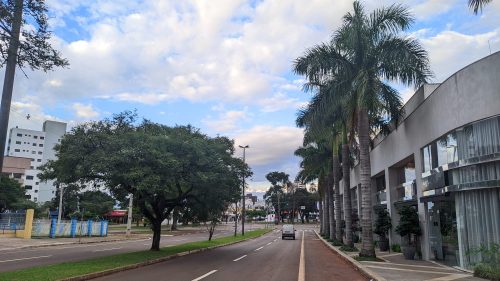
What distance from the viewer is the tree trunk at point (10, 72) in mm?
8055

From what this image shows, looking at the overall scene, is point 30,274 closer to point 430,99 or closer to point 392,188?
point 430,99

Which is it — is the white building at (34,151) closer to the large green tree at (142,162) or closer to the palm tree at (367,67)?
the large green tree at (142,162)

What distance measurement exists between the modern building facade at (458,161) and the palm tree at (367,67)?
1767mm

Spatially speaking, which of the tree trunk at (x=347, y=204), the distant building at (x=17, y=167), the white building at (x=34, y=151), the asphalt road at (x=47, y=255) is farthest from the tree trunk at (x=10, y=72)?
the distant building at (x=17, y=167)

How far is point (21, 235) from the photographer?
40.9 m

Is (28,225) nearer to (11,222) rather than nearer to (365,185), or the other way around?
(11,222)

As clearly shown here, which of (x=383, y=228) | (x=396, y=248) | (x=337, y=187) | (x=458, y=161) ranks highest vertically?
(x=337, y=187)

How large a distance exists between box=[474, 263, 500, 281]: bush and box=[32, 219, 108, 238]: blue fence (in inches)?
1586

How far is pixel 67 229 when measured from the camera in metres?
46.2

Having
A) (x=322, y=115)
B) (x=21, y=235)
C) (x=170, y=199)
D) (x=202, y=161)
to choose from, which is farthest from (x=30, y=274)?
(x=21, y=235)

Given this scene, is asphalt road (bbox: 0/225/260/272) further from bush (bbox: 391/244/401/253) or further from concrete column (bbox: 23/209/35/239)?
bush (bbox: 391/244/401/253)

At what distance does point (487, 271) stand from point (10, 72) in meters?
13.9

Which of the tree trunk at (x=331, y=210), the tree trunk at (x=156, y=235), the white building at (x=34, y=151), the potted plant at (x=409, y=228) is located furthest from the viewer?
the white building at (x=34, y=151)

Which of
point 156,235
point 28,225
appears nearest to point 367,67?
point 156,235
